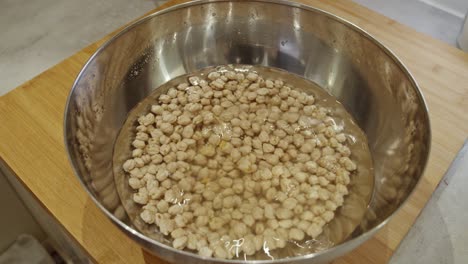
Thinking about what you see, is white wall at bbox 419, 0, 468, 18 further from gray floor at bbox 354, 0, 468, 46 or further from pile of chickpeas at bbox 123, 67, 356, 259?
pile of chickpeas at bbox 123, 67, 356, 259

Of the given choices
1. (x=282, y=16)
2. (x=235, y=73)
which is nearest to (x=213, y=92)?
(x=235, y=73)

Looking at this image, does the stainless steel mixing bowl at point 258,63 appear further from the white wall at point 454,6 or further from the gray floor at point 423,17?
the white wall at point 454,6

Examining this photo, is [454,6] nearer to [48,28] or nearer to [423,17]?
[423,17]

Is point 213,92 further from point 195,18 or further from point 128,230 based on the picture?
point 128,230

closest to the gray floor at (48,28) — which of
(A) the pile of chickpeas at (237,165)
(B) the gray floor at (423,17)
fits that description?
(A) the pile of chickpeas at (237,165)

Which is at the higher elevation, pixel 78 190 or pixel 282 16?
pixel 282 16

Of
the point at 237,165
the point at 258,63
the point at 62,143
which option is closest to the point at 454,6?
the point at 258,63
